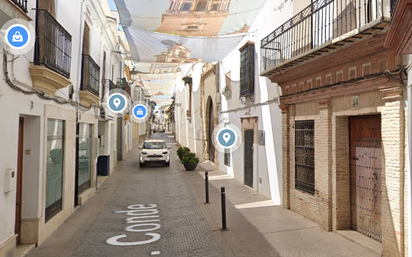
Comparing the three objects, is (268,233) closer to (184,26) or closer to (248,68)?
(184,26)

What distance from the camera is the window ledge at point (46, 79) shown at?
5.31 m

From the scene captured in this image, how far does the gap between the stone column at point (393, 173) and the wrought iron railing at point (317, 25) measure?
4.80ft

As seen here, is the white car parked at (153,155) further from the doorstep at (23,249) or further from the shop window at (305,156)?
the doorstep at (23,249)

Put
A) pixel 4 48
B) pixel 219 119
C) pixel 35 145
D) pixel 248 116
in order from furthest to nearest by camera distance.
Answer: pixel 219 119 → pixel 248 116 → pixel 35 145 → pixel 4 48

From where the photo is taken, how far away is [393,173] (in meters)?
4.75

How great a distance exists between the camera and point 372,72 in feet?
16.8

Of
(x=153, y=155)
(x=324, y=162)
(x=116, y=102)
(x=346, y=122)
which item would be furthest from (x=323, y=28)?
(x=153, y=155)

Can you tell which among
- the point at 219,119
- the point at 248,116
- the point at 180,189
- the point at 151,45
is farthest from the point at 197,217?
the point at 219,119

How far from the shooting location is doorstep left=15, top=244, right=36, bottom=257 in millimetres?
5184

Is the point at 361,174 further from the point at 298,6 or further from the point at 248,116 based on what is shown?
the point at 248,116

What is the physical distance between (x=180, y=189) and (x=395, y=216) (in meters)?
7.73

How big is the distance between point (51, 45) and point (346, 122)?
5.98 m

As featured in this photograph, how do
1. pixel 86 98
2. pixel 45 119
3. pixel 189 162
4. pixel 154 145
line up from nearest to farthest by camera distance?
1. pixel 45 119
2. pixel 86 98
3. pixel 189 162
4. pixel 154 145

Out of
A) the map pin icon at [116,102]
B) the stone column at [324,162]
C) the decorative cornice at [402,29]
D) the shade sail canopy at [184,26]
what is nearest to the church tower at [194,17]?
the shade sail canopy at [184,26]
